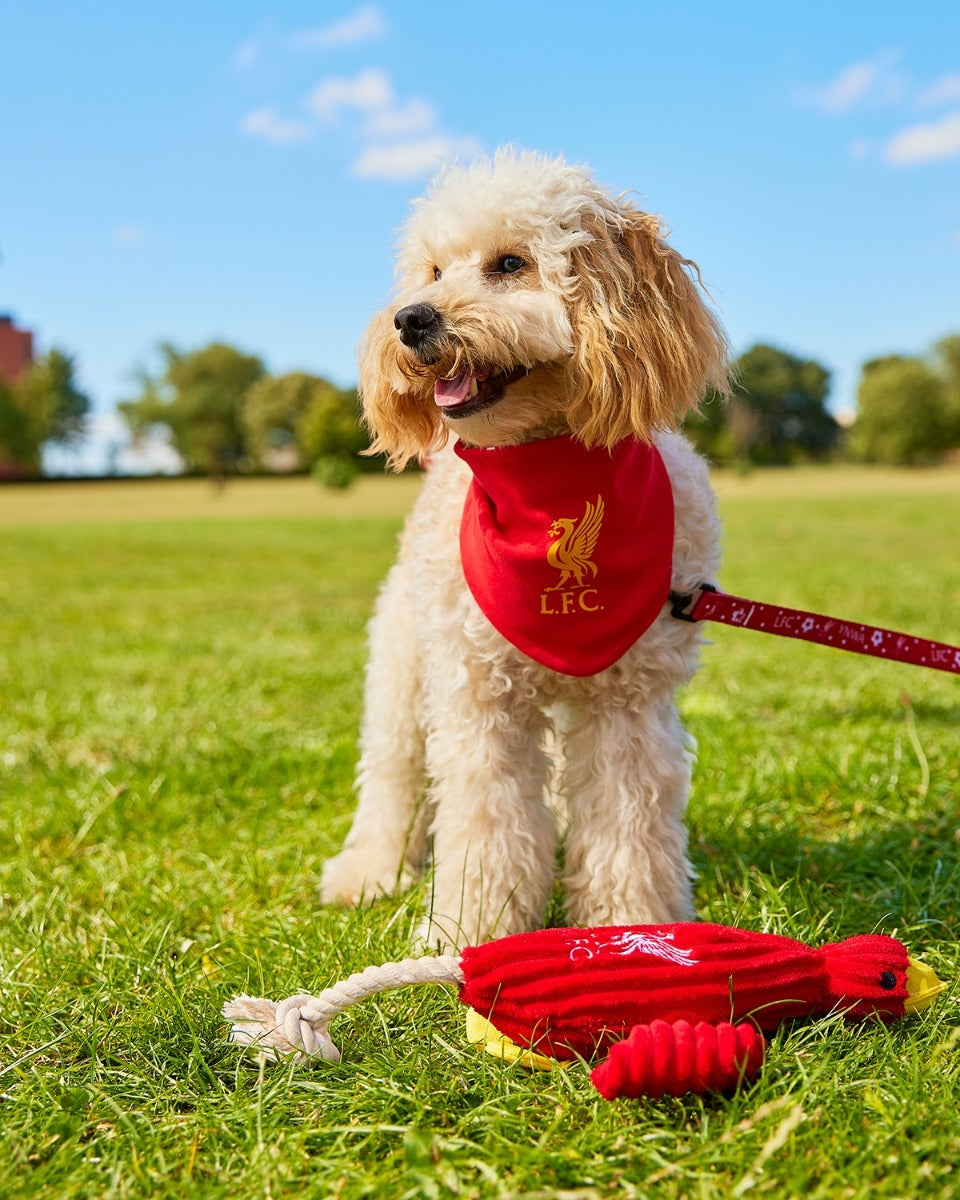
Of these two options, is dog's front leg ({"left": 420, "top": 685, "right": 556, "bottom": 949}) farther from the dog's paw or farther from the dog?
the dog's paw

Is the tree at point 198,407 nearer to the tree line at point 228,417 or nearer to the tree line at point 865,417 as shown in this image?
the tree line at point 228,417

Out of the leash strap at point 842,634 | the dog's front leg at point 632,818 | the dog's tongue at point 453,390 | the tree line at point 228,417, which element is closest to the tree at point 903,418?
the tree line at point 228,417

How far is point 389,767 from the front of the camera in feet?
12.1

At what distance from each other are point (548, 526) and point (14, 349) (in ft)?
311

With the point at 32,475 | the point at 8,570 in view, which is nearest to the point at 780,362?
the point at 32,475

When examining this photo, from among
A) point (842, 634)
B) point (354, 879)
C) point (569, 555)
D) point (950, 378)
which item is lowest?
point (354, 879)

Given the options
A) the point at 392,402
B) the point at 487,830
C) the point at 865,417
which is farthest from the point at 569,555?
the point at 865,417

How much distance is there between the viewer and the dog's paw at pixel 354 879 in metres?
3.47

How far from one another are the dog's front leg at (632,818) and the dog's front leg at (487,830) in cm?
15

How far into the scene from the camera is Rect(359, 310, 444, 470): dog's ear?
293cm

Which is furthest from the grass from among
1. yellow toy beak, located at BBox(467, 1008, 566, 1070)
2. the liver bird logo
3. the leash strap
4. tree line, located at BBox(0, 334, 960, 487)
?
tree line, located at BBox(0, 334, 960, 487)

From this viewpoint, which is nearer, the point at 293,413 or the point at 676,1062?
the point at 676,1062

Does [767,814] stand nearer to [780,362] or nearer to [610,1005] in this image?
[610,1005]

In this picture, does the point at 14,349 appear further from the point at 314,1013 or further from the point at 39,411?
the point at 314,1013
